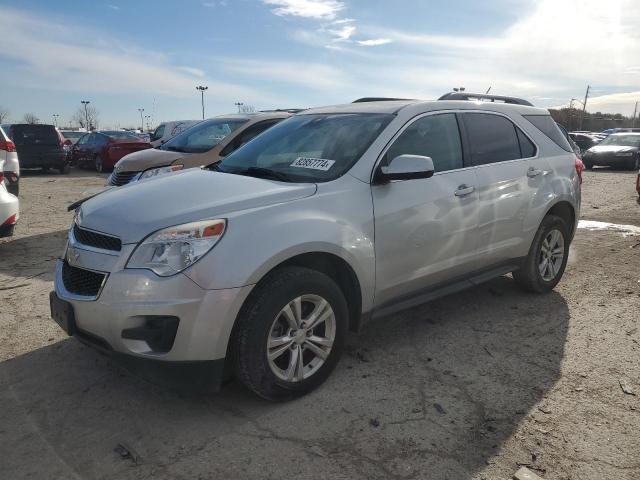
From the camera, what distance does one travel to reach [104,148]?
704 inches

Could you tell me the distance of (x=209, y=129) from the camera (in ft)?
27.4

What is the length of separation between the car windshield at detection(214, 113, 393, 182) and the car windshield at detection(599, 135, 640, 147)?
2076cm

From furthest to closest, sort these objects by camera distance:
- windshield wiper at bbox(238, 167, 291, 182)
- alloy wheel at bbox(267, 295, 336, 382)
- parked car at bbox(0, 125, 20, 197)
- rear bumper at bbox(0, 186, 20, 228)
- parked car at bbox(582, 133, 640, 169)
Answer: parked car at bbox(582, 133, 640, 169)
parked car at bbox(0, 125, 20, 197)
rear bumper at bbox(0, 186, 20, 228)
windshield wiper at bbox(238, 167, 291, 182)
alloy wheel at bbox(267, 295, 336, 382)

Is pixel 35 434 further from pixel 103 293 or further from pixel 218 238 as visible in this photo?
pixel 218 238

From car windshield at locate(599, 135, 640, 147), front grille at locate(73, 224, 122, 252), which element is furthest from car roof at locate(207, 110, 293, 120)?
car windshield at locate(599, 135, 640, 147)

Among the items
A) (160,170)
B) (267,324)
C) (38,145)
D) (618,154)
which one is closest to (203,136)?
(160,170)

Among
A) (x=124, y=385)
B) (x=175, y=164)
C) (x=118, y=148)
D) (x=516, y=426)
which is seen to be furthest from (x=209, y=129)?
(x=118, y=148)

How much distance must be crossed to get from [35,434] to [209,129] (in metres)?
6.20

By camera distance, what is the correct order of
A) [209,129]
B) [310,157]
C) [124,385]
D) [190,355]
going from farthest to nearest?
[209,129] → [310,157] → [124,385] → [190,355]

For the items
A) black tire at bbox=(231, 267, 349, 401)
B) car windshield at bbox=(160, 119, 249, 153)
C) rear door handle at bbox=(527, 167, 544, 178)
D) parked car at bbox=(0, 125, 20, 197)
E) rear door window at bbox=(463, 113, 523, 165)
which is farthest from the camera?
car windshield at bbox=(160, 119, 249, 153)

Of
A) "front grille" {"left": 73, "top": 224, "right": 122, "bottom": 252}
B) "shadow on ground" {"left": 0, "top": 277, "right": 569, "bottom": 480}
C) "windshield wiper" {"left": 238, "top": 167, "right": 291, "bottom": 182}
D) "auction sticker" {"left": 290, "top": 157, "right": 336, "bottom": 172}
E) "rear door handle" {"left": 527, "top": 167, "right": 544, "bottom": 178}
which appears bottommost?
"shadow on ground" {"left": 0, "top": 277, "right": 569, "bottom": 480}

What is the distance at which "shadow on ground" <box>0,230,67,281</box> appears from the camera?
5598 millimetres

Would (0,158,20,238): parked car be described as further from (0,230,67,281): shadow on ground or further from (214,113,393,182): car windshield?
(214,113,393,182): car windshield

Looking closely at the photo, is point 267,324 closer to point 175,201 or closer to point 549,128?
point 175,201
